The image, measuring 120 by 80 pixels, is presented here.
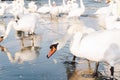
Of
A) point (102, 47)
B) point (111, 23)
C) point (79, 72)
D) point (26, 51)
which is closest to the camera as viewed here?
point (102, 47)

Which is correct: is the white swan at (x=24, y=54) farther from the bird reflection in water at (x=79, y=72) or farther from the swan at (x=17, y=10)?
the swan at (x=17, y=10)

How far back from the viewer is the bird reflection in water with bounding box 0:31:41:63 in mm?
11802

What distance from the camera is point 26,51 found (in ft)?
43.1

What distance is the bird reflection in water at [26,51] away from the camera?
465 inches

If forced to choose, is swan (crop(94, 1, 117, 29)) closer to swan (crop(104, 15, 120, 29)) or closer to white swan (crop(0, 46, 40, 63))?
swan (crop(104, 15, 120, 29))

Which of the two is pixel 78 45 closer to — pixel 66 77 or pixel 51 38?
pixel 66 77

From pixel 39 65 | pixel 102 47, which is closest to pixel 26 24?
pixel 39 65

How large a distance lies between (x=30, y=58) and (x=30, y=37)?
476 centimetres

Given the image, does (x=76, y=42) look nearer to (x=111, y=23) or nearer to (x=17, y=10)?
(x=111, y=23)

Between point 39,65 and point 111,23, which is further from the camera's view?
point 111,23

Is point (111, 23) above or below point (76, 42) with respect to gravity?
below

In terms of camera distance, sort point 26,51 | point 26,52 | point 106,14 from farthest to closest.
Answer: point 106,14
point 26,51
point 26,52

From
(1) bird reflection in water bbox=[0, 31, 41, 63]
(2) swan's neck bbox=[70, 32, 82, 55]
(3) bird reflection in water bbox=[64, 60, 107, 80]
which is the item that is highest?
(2) swan's neck bbox=[70, 32, 82, 55]

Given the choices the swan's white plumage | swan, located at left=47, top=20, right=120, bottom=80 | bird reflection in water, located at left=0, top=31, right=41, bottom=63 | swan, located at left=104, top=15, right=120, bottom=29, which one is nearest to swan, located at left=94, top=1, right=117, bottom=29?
swan, located at left=104, top=15, right=120, bottom=29
